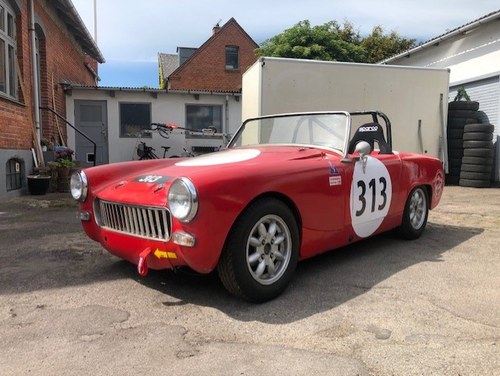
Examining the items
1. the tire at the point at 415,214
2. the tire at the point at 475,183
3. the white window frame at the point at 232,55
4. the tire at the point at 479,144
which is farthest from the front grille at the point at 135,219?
the white window frame at the point at 232,55

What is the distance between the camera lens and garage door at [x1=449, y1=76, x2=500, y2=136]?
11888mm

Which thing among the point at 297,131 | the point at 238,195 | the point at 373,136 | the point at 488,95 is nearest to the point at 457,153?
the point at 488,95

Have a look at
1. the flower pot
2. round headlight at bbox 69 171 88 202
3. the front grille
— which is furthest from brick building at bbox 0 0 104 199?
the front grille

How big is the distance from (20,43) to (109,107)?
5.69m

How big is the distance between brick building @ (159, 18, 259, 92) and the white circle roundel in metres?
24.5

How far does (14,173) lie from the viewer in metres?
9.08

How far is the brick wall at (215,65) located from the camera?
92.9 feet

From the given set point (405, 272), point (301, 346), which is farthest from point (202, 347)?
point (405, 272)

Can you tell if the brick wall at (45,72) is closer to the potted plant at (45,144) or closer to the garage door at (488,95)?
the potted plant at (45,144)

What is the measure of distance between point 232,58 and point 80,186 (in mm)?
26720

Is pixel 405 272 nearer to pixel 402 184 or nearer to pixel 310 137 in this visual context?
pixel 402 184

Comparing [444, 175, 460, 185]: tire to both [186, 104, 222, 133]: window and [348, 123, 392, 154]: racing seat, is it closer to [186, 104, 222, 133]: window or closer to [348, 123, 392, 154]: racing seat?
[348, 123, 392, 154]: racing seat

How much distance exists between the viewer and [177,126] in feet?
52.4

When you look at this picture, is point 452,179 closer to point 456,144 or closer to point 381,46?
point 456,144
